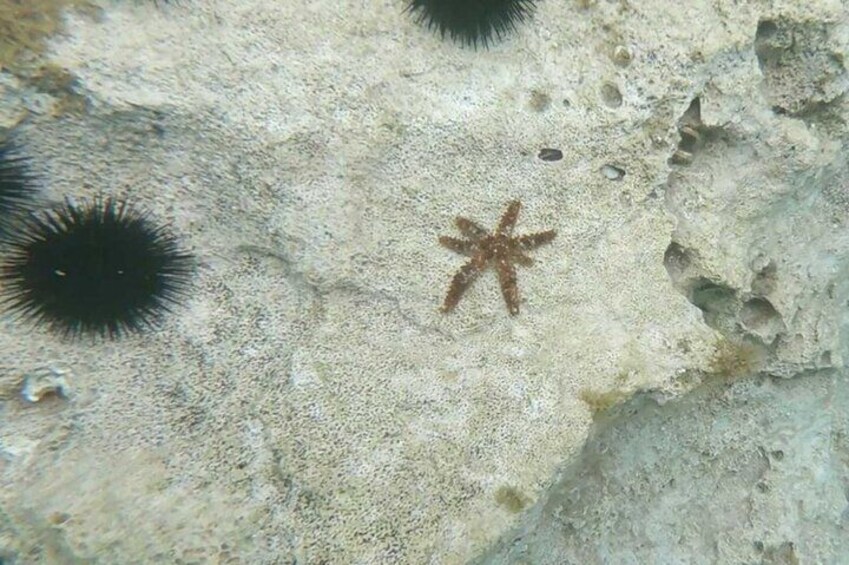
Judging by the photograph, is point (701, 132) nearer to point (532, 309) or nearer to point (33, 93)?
point (532, 309)

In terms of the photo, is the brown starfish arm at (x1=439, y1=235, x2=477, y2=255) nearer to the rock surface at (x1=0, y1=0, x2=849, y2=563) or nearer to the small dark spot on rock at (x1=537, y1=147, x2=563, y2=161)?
the rock surface at (x1=0, y1=0, x2=849, y2=563)

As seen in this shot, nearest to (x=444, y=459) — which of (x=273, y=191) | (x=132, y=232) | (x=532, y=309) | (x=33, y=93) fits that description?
(x=532, y=309)

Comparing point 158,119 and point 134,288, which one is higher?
Answer: point 158,119

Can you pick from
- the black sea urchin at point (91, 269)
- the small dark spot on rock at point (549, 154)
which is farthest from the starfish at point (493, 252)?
the black sea urchin at point (91, 269)

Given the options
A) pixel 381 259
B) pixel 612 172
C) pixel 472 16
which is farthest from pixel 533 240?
pixel 472 16

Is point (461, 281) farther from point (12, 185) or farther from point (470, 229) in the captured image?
point (12, 185)
